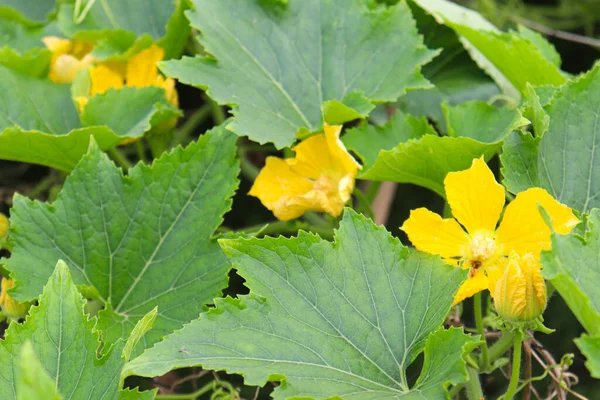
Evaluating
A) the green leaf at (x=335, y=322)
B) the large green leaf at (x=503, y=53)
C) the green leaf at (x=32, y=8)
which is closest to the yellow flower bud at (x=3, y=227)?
the green leaf at (x=335, y=322)

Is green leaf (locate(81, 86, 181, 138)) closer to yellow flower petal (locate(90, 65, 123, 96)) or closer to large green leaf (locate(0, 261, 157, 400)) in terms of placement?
yellow flower petal (locate(90, 65, 123, 96))

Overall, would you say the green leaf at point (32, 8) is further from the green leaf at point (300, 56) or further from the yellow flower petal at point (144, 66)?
the green leaf at point (300, 56)

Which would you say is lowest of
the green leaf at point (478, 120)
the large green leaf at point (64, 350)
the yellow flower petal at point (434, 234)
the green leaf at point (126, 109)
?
the large green leaf at point (64, 350)

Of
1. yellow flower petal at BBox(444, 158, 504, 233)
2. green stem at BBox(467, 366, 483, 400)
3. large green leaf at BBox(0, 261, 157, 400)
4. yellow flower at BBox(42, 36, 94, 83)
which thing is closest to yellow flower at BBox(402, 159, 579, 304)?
yellow flower petal at BBox(444, 158, 504, 233)

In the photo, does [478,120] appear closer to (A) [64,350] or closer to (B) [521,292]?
(B) [521,292]

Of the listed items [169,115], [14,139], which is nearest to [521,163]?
[169,115]

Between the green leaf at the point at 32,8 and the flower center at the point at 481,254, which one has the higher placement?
the green leaf at the point at 32,8
